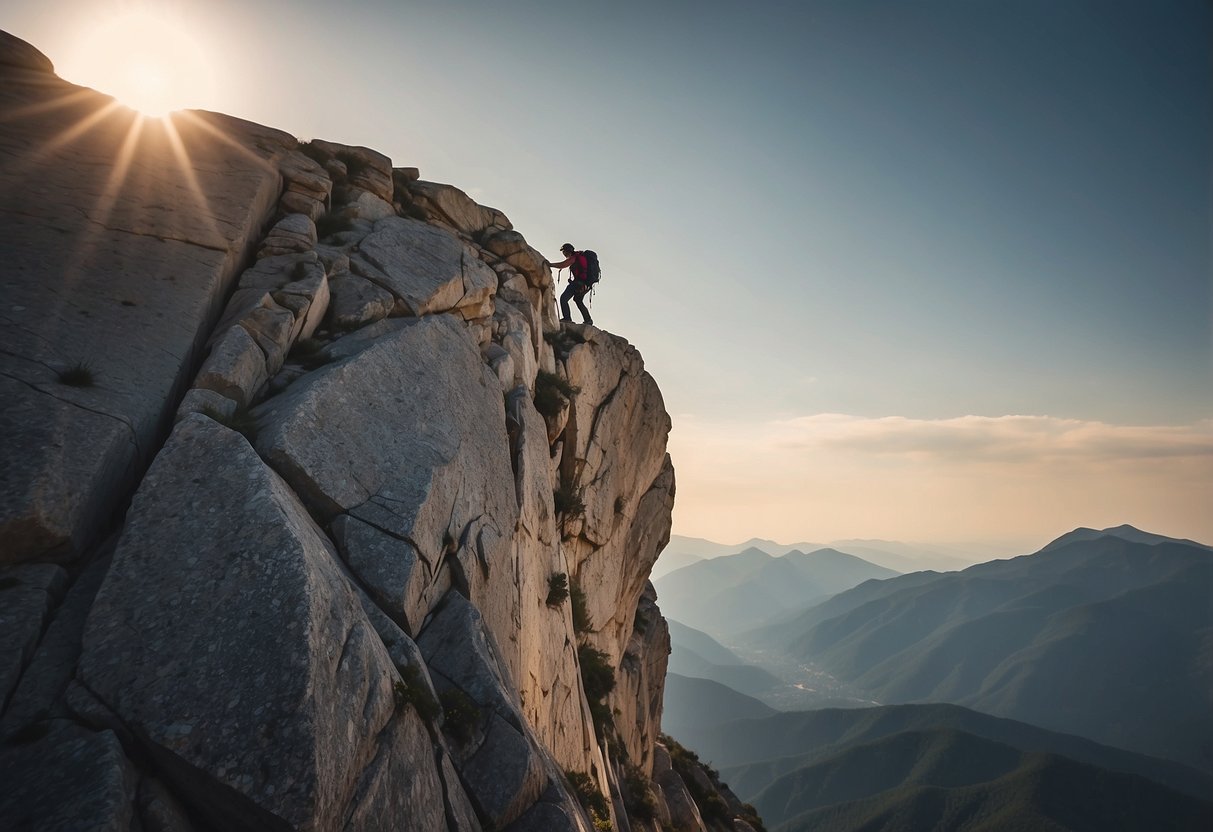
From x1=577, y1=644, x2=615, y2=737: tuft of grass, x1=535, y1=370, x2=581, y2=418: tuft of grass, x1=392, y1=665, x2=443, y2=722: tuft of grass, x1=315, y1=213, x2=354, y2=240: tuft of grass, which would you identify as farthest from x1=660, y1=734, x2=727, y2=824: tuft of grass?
x1=315, y1=213, x2=354, y2=240: tuft of grass

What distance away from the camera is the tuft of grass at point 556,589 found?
24.5 metres

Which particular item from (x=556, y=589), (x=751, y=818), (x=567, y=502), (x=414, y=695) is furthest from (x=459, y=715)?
(x=751, y=818)

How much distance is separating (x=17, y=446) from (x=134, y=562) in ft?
11.6

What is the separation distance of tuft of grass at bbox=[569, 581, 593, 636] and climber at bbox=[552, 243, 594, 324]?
17.3 meters

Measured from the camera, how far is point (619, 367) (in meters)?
41.1

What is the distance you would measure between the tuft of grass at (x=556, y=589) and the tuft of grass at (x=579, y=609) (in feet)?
18.1

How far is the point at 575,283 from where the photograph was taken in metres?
38.8

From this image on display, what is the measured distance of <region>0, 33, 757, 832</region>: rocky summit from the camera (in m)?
8.34

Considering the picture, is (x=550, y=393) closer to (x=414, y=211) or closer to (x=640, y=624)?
(x=414, y=211)

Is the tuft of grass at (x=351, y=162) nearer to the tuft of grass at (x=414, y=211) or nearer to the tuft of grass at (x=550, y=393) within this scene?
the tuft of grass at (x=414, y=211)

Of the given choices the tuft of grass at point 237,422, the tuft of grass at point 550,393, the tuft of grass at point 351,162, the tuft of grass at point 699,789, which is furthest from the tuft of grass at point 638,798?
the tuft of grass at point 351,162

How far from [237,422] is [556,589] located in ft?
50.8

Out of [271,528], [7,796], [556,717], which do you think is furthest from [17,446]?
[556,717]

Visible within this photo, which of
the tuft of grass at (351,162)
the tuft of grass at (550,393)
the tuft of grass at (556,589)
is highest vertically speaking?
the tuft of grass at (351,162)
